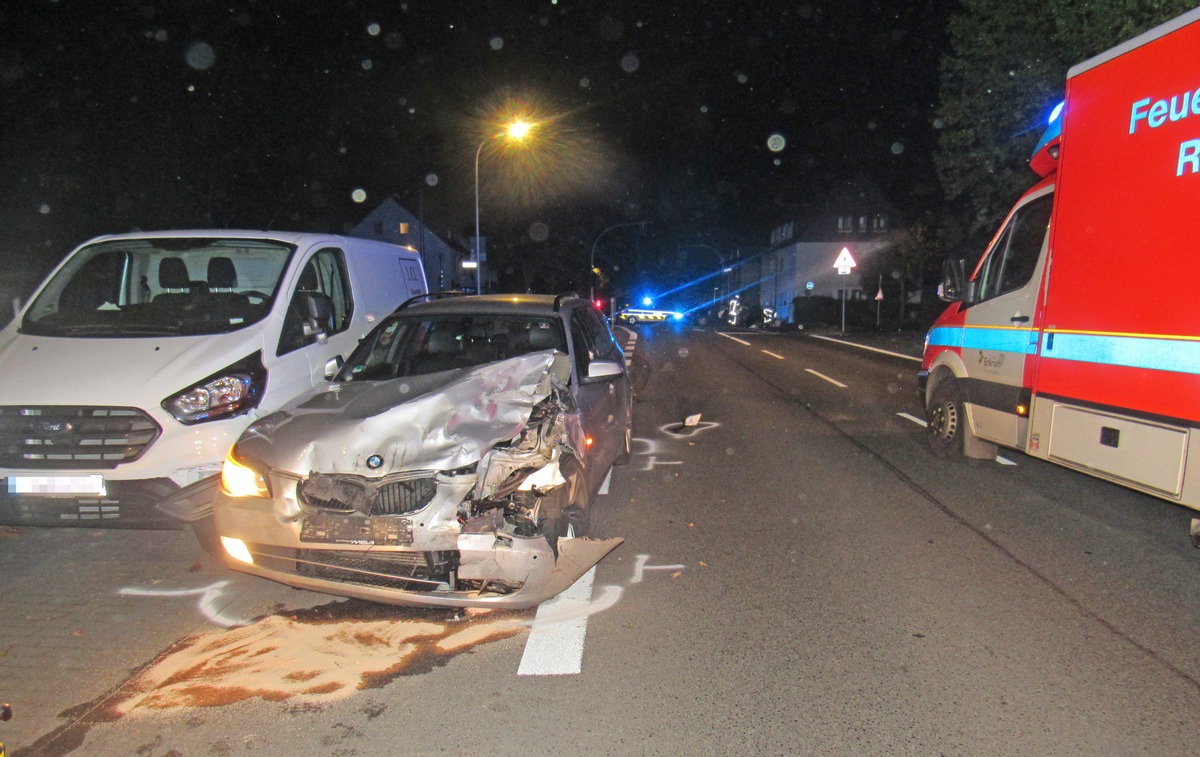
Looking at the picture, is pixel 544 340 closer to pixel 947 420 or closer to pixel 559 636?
pixel 559 636

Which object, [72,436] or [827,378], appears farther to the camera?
[827,378]

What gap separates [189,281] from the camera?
271 inches

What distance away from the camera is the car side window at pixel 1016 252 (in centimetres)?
702

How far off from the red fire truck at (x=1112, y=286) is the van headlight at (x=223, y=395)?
585 cm

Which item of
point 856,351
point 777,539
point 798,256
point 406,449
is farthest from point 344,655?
point 798,256

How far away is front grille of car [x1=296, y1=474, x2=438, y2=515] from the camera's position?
4176 millimetres

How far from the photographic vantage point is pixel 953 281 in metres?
7.96

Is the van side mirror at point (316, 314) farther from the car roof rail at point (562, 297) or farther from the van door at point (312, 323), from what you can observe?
the car roof rail at point (562, 297)

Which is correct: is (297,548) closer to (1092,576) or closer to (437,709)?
(437,709)

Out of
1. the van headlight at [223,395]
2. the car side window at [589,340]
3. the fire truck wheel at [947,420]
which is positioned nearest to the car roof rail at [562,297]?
the car side window at [589,340]

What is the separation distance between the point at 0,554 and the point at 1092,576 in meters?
7.23

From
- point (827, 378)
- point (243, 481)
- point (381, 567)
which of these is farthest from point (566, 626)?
point (827, 378)

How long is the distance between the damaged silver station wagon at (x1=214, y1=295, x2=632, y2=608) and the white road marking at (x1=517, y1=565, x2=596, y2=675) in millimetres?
235

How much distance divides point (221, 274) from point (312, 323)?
2.99 ft
